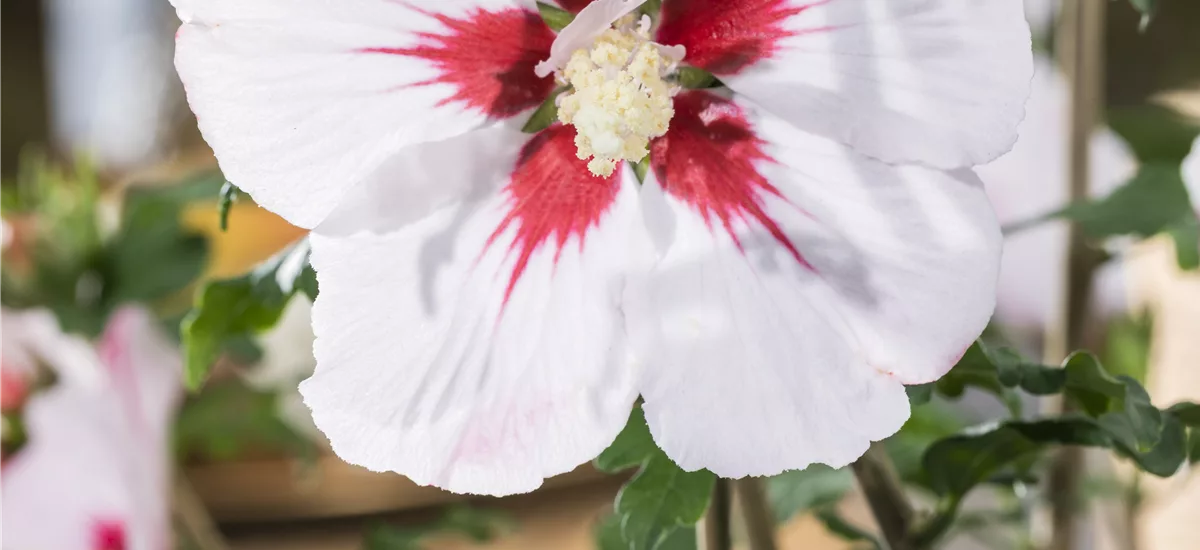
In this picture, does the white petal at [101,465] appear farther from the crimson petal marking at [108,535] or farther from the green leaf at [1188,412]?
the green leaf at [1188,412]

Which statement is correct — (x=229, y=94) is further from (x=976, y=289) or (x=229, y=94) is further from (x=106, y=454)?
(x=106, y=454)

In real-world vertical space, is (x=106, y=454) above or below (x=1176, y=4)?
above

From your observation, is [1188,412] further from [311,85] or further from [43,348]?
[43,348]

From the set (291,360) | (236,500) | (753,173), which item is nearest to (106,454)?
(753,173)

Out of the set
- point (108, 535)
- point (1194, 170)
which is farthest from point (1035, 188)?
point (108, 535)

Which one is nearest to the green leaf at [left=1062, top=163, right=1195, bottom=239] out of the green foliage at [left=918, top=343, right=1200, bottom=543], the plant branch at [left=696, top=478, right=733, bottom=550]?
the green foliage at [left=918, top=343, right=1200, bottom=543]

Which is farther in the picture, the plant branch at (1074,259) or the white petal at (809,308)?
the plant branch at (1074,259)

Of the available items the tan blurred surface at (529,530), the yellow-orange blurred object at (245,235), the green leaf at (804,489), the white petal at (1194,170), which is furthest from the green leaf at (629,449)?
the yellow-orange blurred object at (245,235)
